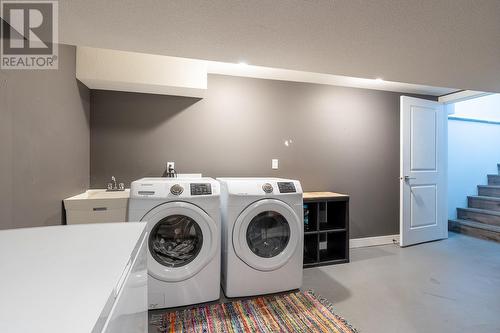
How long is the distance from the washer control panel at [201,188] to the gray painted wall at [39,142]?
37.2 inches

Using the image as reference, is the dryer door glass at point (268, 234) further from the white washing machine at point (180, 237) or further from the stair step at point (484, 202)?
the stair step at point (484, 202)

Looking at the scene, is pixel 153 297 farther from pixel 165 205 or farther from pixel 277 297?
pixel 277 297

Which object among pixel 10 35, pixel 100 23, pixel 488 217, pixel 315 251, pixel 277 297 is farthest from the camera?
pixel 488 217

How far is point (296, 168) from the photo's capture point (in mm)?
2932

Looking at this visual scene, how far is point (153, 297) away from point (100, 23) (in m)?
1.76

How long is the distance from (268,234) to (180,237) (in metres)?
0.74

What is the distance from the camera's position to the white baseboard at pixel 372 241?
10.2ft

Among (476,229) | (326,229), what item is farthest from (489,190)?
(326,229)

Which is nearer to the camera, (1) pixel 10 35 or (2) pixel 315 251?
(1) pixel 10 35

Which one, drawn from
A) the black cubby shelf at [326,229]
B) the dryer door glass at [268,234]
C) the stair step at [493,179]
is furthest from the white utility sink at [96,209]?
the stair step at [493,179]

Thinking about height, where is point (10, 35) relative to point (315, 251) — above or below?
above

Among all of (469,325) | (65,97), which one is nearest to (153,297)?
(65,97)

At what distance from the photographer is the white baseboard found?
10.2 ft

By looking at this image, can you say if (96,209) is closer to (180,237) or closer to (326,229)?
(180,237)
